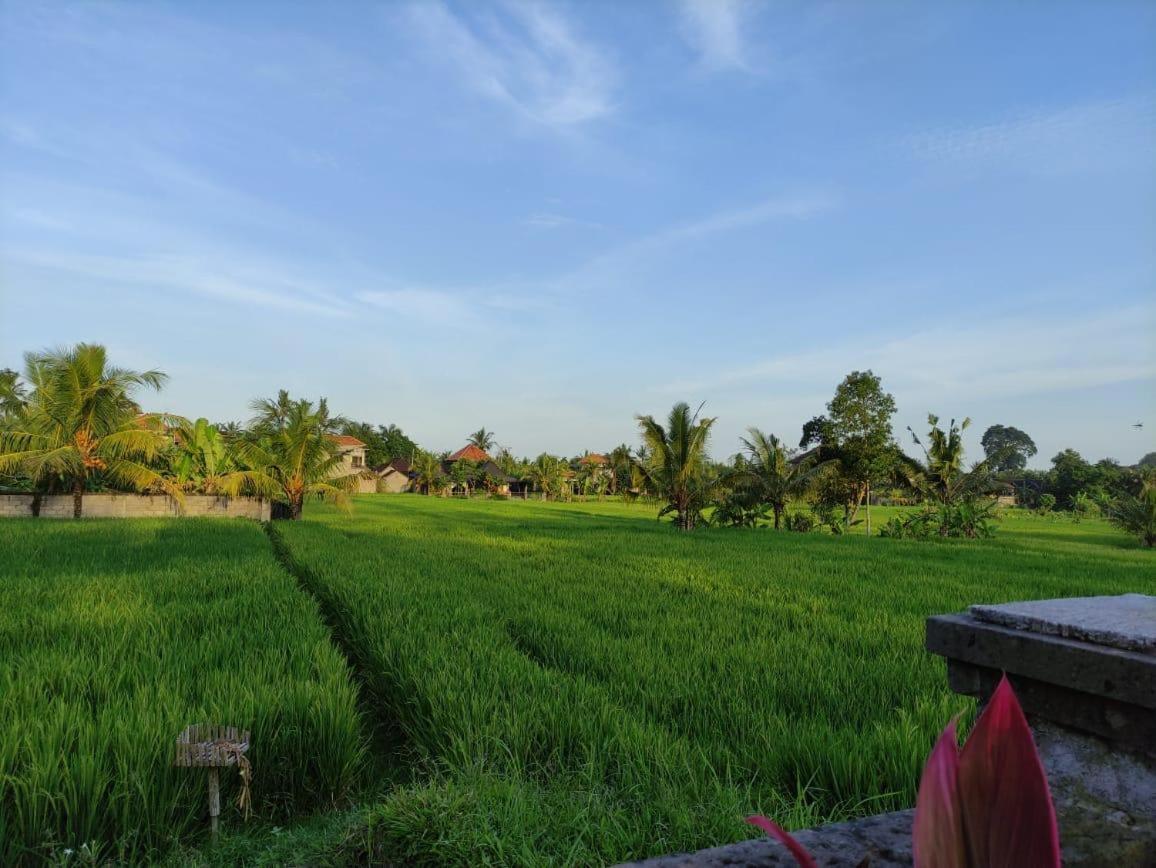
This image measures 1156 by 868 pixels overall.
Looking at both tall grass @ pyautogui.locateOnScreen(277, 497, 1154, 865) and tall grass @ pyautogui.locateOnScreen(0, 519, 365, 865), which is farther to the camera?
tall grass @ pyautogui.locateOnScreen(0, 519, 365, 865)

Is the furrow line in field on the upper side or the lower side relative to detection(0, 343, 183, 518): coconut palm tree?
lower

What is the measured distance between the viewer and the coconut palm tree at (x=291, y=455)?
16.6 metres

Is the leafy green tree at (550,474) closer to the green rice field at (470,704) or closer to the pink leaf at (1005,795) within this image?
the green rice field at (470,704)

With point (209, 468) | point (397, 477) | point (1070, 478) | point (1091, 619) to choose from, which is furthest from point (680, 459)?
point (397, 477)

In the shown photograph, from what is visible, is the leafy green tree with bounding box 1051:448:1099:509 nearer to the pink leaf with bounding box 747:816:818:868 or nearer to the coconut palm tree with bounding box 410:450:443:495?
the coconut palm tree with bounding box 410:450:443:495

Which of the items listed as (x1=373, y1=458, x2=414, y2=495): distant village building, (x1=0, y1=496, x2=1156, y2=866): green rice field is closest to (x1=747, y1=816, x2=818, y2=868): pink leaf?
(x1=0, y1=496, x2=1156, y2=866): green rice field

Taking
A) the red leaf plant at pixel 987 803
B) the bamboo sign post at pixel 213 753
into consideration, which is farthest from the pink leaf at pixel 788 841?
the bamboo sign post at pixel 213 753

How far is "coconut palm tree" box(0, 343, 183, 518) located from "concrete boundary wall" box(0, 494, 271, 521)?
0.40 meters

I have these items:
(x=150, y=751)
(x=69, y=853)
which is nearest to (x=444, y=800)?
(x=69, y=853)

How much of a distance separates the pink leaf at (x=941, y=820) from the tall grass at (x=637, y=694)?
146cm

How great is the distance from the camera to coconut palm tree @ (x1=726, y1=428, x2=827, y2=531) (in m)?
16.3

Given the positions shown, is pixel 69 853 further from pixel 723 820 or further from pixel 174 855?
pixel 723 820

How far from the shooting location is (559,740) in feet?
9.08

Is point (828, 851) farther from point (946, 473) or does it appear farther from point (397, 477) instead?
point (397, 477)
